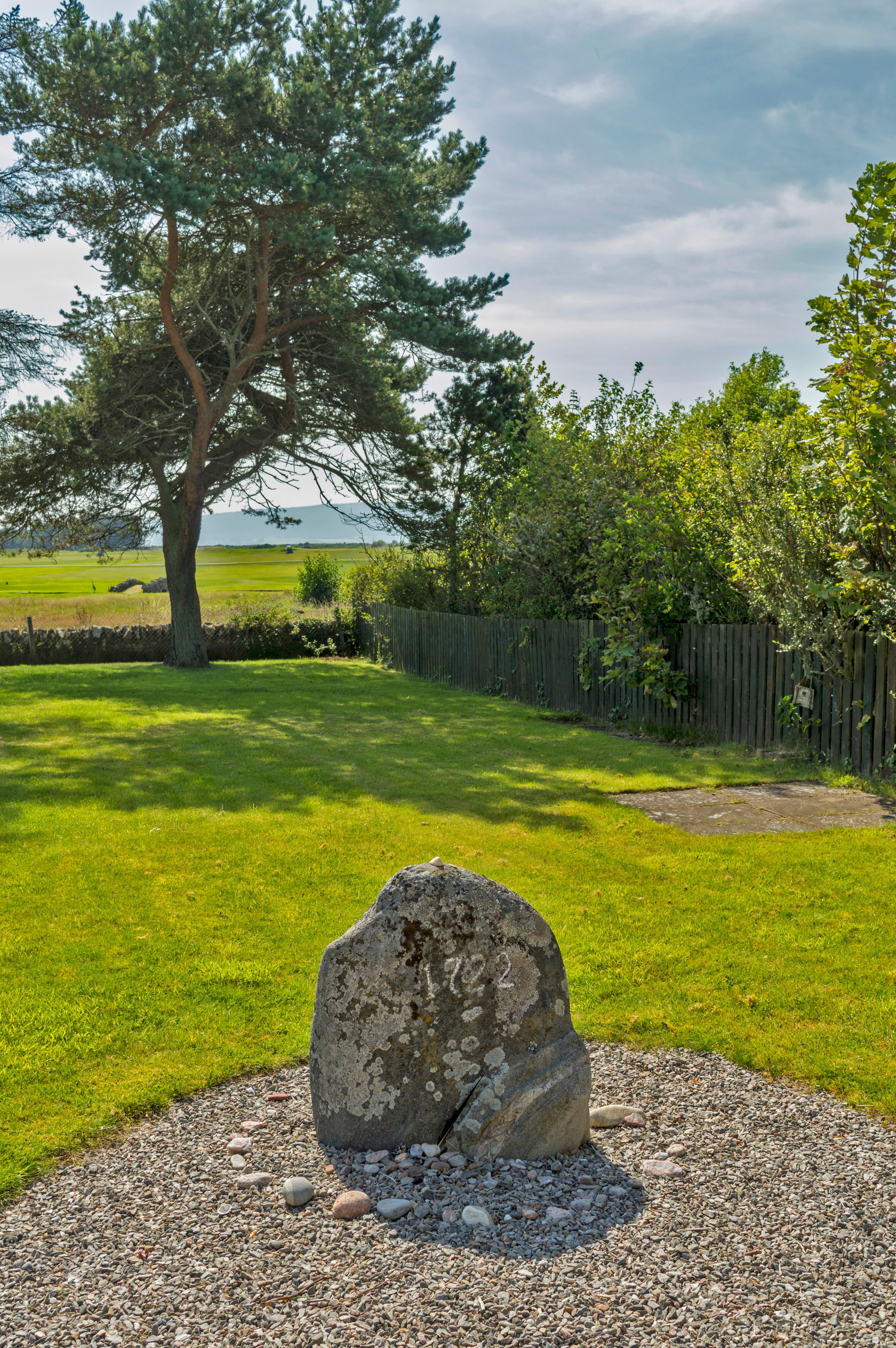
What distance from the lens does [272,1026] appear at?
14.2 ft

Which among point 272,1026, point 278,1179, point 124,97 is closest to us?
point 278,1179

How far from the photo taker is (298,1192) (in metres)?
2.95

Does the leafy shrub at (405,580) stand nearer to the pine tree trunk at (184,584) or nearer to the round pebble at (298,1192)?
the pine tree trunk at (184,584)

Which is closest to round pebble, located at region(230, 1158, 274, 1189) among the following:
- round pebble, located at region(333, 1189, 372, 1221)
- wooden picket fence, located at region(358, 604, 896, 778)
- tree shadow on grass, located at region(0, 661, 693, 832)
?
round pebble, located at region(333, 1189, 372, 1221)

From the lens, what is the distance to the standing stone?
3.16 metres

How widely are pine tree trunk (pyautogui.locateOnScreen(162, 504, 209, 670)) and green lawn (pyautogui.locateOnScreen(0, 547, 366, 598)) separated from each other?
9.10 m

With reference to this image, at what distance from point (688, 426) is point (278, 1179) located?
2091 cm

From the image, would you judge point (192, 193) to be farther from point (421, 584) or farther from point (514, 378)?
point (421, 584)

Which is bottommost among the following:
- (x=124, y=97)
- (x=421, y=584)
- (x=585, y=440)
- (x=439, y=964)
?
(x=439, y=964)

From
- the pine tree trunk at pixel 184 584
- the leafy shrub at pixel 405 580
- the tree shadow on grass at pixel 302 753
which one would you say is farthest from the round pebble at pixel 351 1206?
the pine tree trunk at pixel 184 584

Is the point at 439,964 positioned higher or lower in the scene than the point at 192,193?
lower

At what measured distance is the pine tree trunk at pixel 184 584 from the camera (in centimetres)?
2331

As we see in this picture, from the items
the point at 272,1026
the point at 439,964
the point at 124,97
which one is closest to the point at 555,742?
the point at 272,1026

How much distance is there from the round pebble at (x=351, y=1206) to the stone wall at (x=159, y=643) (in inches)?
923
